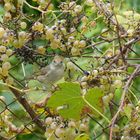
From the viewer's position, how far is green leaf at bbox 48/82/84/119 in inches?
28.2

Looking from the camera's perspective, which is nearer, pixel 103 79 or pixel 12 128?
pixel 103 79

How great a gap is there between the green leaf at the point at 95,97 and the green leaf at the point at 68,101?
0.04 feet

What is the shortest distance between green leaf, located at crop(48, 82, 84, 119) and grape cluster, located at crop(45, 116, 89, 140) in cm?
1

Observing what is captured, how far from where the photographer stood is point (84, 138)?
709mm

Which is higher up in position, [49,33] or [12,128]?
[49,33]

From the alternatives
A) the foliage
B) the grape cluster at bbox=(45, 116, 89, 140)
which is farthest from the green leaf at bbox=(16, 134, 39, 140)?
the grape cluster at bbox=(45, 116, 89, 140)

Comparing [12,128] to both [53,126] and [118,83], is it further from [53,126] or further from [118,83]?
[118,83]

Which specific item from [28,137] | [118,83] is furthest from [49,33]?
[28,137]

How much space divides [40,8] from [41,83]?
4.9 inches

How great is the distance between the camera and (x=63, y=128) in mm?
759

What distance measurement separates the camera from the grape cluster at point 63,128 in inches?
29.8

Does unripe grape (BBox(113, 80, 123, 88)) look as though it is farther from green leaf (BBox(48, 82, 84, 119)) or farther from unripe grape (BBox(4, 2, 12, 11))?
unripe grape (BBox(4, 2, 12, 11))

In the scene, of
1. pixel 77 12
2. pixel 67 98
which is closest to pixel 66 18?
pixel 77 12

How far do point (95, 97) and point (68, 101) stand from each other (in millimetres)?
45
